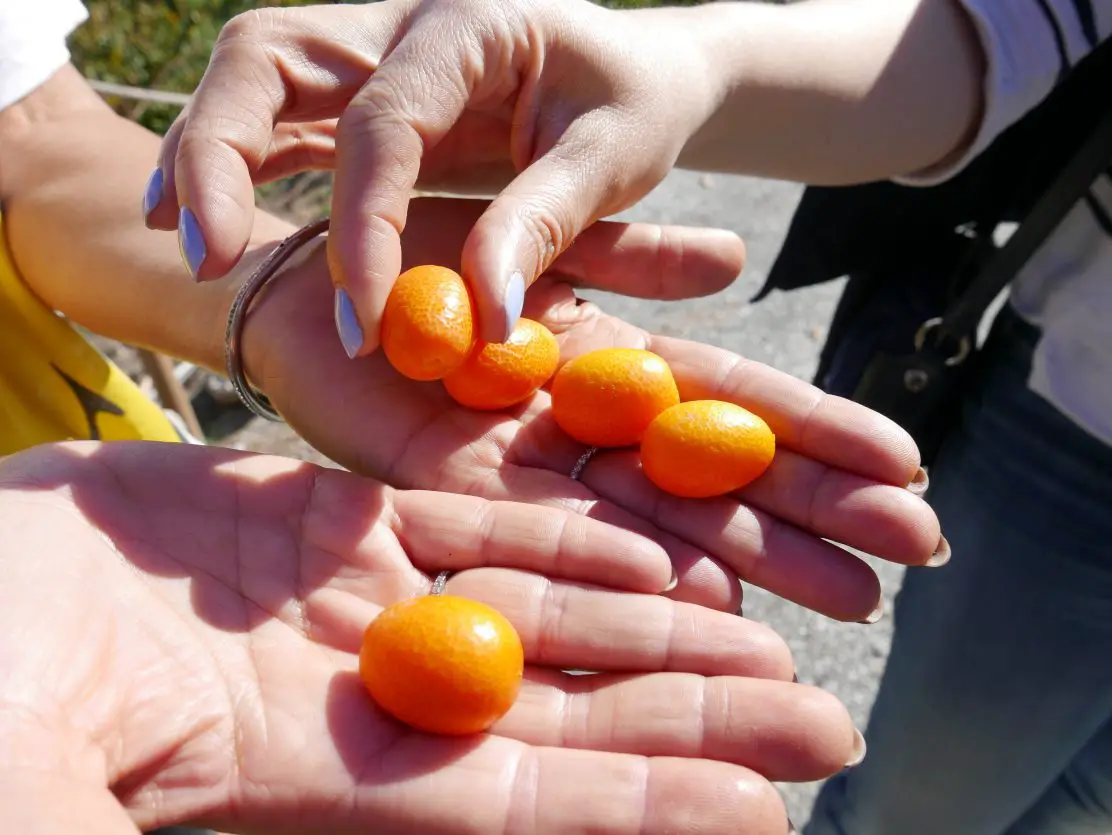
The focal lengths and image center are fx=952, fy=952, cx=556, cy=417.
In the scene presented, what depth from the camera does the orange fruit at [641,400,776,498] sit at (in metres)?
2.19

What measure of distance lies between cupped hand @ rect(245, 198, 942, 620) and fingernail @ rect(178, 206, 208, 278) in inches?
22.8

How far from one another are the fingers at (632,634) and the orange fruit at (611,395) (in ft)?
1.58

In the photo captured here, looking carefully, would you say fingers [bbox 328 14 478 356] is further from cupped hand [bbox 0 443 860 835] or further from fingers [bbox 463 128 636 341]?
cupped hand [bbox 0 443 860 835]

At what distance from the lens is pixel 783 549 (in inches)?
86.0

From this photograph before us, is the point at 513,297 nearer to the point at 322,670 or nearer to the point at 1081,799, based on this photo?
the point at 322,670

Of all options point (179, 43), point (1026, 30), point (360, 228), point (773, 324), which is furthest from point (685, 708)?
point (179, 43)

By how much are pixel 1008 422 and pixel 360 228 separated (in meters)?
1.72

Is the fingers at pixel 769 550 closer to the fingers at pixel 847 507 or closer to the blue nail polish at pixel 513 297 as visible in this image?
the fingers at pixel 847 507

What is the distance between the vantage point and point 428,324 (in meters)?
2.22

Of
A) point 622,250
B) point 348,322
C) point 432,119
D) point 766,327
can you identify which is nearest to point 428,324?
point 348,322

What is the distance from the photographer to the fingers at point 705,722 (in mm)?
1797

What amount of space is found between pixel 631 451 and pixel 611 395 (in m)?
0.20

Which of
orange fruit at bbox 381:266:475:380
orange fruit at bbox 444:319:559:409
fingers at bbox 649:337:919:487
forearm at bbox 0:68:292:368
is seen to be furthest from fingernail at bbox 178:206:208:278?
fingers at bbox 649:337:919:487

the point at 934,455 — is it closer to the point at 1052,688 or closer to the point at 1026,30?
the point at 1052,688
